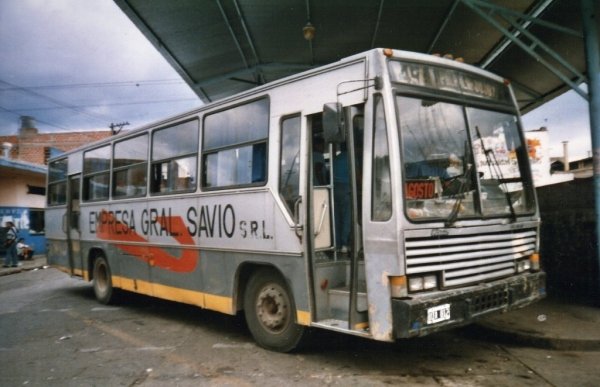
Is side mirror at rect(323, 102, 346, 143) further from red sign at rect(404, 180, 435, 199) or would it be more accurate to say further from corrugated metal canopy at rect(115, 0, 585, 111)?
corrugated metal canopy at rect(115, 0, 585, 111)

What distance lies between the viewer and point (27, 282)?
14344 mm

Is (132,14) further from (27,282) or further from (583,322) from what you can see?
(27,282)

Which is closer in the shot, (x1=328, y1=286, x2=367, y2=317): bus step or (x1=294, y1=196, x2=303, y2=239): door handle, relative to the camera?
(x1=328, y1=286, x2=367, y2=317): bus step

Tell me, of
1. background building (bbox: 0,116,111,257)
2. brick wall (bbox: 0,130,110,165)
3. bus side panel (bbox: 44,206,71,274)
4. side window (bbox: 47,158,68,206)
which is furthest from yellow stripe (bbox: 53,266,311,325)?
brick wall (bbox: 0,130,110,165)

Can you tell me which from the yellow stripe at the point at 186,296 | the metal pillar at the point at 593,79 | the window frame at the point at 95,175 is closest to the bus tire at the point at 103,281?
the yellow stripe at the point at 186,296

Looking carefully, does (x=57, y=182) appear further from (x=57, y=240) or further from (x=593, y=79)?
(x=593, y=79)

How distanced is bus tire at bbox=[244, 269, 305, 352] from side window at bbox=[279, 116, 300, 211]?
1.01 m

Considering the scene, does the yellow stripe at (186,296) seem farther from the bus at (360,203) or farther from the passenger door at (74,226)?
the passenger door at (74,226)

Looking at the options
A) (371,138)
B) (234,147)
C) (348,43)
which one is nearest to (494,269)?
(371,138)

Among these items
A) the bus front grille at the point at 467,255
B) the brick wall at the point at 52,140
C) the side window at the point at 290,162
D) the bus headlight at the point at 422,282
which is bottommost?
the bus headlight at the point at 422,282

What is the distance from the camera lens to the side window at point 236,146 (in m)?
5.93

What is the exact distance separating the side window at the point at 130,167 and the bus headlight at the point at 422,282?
5.43 m

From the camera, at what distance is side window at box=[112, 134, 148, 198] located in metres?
8.36

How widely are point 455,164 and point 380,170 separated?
91 cm
